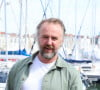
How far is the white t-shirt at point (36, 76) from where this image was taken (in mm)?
1980

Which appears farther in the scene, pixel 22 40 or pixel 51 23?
pixel 22 40

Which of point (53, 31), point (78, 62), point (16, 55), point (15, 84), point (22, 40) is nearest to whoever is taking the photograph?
point (53, 31)

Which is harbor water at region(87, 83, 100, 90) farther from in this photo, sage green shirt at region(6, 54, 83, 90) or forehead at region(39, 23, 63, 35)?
forehead at region(39, 23, 63, 35)

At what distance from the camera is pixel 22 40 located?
1234cm

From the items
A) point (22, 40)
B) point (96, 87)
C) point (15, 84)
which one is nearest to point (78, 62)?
point (96, 87)

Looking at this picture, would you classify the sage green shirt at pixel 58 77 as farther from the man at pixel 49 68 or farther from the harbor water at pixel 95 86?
the harbor water at pixel 95 86

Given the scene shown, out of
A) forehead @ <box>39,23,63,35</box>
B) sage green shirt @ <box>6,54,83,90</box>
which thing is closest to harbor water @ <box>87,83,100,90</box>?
sage green shirt @ <box>6,54,83,90</box>

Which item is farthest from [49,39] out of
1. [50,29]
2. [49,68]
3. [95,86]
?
[95,86]

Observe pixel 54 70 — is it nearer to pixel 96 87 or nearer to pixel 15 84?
pixel 15 84

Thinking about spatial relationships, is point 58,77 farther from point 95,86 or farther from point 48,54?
point 95,86

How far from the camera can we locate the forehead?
75.7 inches

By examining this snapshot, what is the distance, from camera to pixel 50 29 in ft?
6.31

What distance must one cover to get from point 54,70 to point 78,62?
11.8m

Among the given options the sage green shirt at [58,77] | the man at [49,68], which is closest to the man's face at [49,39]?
the man at [49,68]
